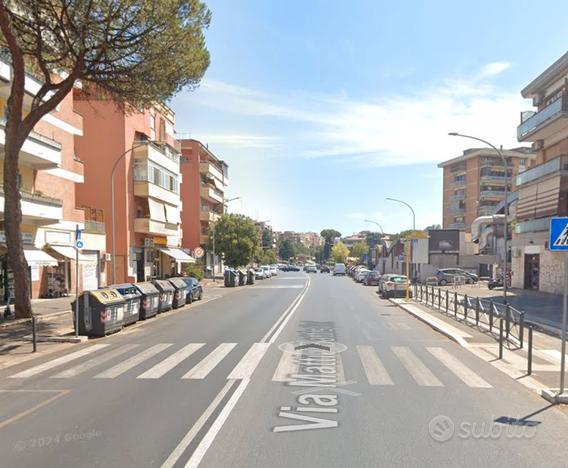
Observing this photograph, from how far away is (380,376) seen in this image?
890 centimetres

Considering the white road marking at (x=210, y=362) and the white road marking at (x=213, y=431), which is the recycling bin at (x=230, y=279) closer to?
the white road marking at (x=210, y=362)

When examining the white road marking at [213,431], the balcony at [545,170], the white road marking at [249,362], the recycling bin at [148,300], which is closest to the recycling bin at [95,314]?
the recycling bin at [148,300]

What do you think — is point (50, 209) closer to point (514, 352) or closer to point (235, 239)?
point (514, 352)

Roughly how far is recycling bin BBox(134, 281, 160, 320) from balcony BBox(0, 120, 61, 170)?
30.7 ft

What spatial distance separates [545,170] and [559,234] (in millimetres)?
26347

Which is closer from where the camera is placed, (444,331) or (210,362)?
(210,362)

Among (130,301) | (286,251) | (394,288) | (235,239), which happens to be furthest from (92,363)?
(286,251)

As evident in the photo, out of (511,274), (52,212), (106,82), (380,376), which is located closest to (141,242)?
(52,212)

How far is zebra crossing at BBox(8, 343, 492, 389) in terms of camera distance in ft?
29.1

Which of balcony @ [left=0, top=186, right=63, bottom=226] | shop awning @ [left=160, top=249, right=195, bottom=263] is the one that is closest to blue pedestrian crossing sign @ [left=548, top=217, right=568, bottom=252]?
balcony @ [left=0, top=186, right=63, bottom=226]

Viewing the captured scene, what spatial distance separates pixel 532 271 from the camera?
36.1 m

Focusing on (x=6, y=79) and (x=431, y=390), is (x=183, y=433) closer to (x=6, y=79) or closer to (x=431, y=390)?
(x=431, y=390)

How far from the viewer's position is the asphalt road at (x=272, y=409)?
5227 mm

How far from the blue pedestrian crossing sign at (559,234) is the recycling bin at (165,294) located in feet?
53.9
